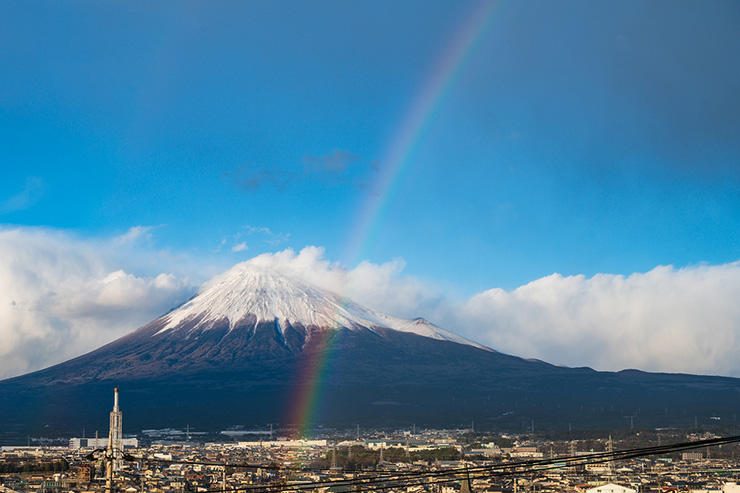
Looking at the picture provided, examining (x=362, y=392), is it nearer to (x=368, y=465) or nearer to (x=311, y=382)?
(x=311, y=382)

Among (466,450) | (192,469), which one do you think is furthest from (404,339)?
(192,469)

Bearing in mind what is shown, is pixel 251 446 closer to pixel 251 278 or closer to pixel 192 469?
pixel 192 469

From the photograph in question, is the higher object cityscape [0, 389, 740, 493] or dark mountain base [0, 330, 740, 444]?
dark mountain base [0, 330, 740, 444]

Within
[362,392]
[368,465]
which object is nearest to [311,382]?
[362,392]

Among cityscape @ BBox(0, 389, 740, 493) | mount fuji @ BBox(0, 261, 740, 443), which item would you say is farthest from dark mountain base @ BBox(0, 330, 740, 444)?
cityscape @ BBox(0, 389, 740, 493)

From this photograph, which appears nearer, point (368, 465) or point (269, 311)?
point (368, 465)

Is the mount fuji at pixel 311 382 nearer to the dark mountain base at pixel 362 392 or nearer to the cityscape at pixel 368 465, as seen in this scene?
the dark mountain base at pixel 362 392

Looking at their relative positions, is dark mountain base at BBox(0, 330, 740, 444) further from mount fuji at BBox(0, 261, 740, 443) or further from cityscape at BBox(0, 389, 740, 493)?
cityscape at BBox(0, 389, 740, 493)

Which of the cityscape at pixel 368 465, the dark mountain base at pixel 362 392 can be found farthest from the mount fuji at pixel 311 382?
the cityscape at pixel 368 465
